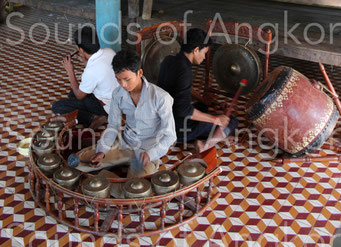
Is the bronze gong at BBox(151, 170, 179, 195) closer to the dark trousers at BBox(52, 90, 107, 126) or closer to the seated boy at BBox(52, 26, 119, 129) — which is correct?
the seated boy at BBox(52, 26, 119, 129)

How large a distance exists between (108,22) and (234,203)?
3.39 metres

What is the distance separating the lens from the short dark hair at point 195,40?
3666mm

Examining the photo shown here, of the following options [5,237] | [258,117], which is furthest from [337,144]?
[5,237]

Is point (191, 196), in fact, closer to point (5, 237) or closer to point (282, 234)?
point (282, 234)

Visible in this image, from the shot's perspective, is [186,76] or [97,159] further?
[186,76]

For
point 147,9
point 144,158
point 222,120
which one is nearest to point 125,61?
point 144,158

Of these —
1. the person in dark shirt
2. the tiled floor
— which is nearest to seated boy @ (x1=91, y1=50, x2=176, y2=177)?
the person in dark shirt

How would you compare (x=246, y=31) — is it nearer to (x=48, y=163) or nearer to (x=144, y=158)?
(x=144, y=158)

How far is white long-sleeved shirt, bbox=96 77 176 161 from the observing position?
326 centimetres

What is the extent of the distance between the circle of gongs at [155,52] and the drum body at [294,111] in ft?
5.77

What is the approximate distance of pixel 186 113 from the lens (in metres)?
3.85

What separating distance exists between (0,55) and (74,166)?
4571mm

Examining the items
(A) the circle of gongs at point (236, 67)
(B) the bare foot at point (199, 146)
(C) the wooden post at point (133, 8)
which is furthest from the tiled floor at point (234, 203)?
(C) the wooden post at point (133, 8)

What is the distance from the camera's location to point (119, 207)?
2904 mm
